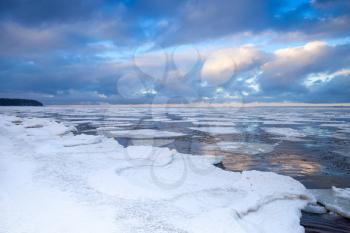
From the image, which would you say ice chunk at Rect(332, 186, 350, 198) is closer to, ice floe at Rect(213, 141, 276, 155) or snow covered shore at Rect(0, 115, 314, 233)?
snow covered shore at Rect(0, 115, 314, 233)

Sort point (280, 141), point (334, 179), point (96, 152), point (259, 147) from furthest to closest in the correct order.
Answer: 1. point (280, 141)
2. point (259, 147)
3. point (96, 152)
4. point (334, 179)

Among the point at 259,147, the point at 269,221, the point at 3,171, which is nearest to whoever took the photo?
the point at 269,221

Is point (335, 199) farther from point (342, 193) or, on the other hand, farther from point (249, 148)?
point (249, 148)

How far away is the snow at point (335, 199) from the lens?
5.72 metres

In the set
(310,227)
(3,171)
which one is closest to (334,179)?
(310,227)

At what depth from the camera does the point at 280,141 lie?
15359 millimetres

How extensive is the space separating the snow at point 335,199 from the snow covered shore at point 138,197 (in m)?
0.30

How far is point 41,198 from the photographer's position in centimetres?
519

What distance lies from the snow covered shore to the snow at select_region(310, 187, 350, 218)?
0.98 ft

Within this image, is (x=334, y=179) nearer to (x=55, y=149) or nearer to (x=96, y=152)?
(x=96, y=152)

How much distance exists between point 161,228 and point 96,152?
19.9 ft

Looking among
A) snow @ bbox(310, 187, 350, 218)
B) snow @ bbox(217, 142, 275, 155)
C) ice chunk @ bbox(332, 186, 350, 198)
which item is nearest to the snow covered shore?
→ snow @ bbox(310, 187, 350, 218)

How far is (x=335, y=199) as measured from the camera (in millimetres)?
6230

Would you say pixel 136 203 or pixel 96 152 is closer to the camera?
pixel 136 203
